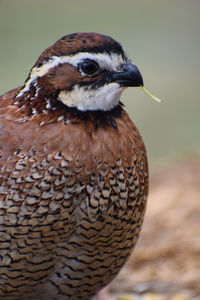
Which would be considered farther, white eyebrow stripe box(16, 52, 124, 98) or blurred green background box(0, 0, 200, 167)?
blurred green background box(0, 0, 200, 167)

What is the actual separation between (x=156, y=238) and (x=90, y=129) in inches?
96.9

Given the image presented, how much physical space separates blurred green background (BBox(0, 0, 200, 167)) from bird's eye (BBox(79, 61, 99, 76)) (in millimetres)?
4958

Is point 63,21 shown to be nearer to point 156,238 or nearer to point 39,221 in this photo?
point 156,238

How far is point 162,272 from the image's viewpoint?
574cm

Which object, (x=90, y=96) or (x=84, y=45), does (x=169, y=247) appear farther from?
(x=84, y=45)

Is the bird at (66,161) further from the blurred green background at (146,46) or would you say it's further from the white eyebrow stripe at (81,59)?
the blurred green background at (146,46)

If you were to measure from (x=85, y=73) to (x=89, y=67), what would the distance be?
43mm

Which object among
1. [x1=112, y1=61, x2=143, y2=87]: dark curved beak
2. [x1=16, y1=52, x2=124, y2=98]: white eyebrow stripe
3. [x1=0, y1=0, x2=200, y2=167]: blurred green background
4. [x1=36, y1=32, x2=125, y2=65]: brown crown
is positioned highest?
[x1=0, y1=0, x2=200, y2=167]: blurred green background

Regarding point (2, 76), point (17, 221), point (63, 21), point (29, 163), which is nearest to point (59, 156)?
point (29, 163)

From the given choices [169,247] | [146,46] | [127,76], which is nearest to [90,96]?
[127,76]

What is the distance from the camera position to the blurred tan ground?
5570 mm

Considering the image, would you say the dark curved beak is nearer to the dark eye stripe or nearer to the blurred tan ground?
the dark eye stripe

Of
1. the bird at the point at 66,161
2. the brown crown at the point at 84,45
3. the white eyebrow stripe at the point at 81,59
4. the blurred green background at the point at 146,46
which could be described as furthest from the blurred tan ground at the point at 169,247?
the brown crown at the point at 84,45

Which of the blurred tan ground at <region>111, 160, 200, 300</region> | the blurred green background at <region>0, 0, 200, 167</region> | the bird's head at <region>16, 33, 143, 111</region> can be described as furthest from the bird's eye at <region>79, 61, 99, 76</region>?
the blurred green background at <region>0, 0, 200, 167</region>
